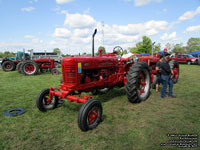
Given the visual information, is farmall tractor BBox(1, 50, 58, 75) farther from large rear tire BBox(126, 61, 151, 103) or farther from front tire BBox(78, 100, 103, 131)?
front tire BBox(78, 100, 103, 131)

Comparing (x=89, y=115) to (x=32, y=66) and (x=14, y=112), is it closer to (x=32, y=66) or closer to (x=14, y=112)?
(x=14, y=112)

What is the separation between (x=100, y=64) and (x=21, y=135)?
2.47 metres

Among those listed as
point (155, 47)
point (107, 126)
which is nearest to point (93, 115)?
point (107, 126)

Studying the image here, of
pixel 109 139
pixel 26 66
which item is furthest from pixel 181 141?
pixel 26 66

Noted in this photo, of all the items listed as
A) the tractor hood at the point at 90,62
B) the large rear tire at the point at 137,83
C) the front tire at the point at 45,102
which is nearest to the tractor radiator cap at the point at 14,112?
the front tire at the point at 45,102

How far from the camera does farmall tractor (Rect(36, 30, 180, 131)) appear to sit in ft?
9.95

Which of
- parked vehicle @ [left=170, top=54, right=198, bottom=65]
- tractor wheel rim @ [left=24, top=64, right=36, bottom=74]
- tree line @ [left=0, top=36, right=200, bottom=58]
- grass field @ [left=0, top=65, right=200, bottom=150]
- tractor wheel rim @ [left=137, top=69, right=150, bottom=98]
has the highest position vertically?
tree line @ [left=0, top=36, right=200, bottom=58]

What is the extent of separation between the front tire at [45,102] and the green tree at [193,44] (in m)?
78.4

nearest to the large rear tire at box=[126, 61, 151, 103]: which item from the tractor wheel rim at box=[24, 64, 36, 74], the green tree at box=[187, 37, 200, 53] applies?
the tractor wheel rim at box=[24, 64, 36, 74]

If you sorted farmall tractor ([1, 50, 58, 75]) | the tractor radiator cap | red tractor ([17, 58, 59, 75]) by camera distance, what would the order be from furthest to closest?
1. farmall tractor ([1, 50, 58, 75])
2. red tractor ([17, 58, 59, 75])
3. the tractor radiator cap

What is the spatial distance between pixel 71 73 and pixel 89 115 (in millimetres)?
1059

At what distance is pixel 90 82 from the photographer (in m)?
3.83

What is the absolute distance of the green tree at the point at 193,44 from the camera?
220 ft

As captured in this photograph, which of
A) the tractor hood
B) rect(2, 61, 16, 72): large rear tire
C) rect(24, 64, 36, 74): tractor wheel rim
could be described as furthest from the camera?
rect(2, 61, 16, 72): large rear tire
